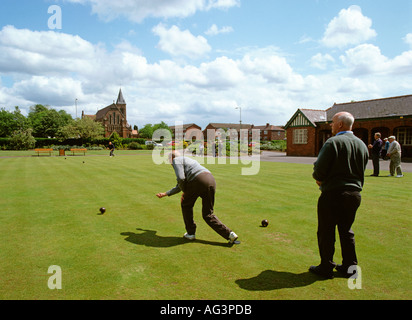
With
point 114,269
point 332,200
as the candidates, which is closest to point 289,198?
point 332,200

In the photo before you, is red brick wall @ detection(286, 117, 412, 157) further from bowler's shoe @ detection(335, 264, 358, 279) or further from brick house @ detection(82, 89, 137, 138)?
brick house @ detection(82, 89, 137, 138)

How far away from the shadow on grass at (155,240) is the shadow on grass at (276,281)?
4.62ft

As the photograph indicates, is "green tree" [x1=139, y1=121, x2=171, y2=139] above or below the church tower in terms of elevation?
below

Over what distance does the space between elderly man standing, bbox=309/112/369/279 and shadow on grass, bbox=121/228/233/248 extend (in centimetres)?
205

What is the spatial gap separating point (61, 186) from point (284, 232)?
1024cm

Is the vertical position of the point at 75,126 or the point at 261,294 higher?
the point at 75,126

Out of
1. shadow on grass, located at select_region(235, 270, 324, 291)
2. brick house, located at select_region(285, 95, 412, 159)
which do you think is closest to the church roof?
brick house, located at select_region(285, 95, 412, 159)

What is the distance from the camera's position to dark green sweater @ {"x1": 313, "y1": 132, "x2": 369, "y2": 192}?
13.2 feet

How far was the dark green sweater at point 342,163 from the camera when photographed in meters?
4.04

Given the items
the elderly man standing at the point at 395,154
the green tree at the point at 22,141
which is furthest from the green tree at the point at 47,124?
the elderly man standing at the point at 395,154

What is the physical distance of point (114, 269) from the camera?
4535 millimetres

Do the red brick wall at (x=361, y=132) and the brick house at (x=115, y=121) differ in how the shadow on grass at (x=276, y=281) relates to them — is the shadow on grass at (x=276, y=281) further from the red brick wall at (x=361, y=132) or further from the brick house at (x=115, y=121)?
the brick house at (x=115, y=121)

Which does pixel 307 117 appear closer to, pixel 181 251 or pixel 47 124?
pixel 181 251
